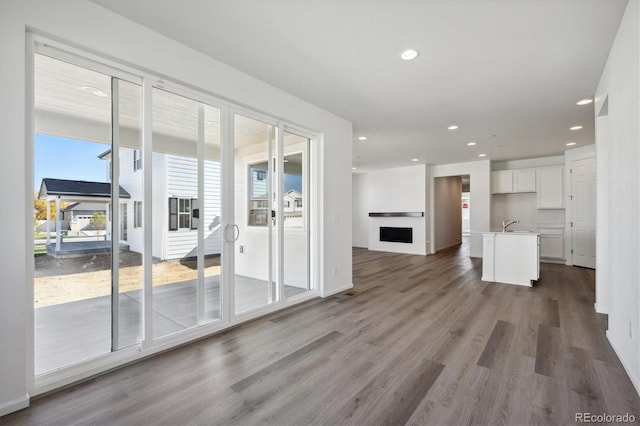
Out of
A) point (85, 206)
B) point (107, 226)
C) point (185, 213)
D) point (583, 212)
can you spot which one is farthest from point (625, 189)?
point (583, 212)

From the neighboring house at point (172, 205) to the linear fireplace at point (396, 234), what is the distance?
6.82 meters

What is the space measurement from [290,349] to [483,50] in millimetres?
3236

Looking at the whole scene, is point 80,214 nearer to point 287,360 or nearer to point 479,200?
point 287,360

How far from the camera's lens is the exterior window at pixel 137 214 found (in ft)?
8.00

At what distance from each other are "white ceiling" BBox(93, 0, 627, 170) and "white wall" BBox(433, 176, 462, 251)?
4.77 meters

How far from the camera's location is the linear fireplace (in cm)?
869

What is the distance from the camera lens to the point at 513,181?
7.67 metres

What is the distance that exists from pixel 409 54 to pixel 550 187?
662 centimetres

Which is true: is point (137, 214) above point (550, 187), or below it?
below

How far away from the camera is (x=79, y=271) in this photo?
2264 millimetres

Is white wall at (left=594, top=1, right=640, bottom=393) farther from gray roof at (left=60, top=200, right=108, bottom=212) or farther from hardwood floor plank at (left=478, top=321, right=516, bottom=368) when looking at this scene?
gray roof at (left=60, top=200, right=108, bottom=212)

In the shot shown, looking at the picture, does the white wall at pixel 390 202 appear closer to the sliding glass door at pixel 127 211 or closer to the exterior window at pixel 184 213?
the sliding glass door at pixel 127 211

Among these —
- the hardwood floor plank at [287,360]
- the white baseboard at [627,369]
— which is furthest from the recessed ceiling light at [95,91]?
the white baseboard at [627,369]

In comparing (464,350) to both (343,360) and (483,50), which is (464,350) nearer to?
(343,360)
